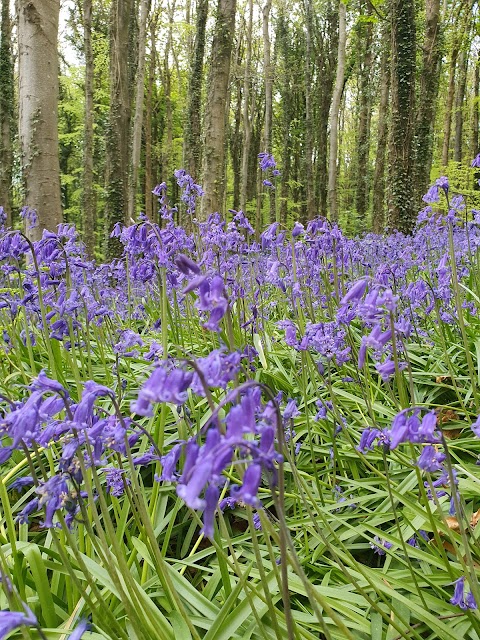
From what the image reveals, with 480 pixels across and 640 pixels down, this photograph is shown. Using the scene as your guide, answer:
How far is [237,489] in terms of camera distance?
97cm

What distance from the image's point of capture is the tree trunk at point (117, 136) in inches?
453

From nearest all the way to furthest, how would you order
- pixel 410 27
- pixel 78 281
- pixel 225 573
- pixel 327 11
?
1. pixel 225 573
2. pixel 78 281
3. pixel 410 27
4. pixel 327 11

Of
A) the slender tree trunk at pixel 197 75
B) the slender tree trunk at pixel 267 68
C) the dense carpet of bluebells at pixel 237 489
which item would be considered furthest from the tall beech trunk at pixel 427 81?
the dense carpet of bluebells at pixel 237 489

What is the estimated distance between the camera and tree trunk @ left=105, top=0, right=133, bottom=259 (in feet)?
37.7

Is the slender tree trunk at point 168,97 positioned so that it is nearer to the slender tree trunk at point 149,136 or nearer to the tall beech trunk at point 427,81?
the slender tree trunk at point 149,136

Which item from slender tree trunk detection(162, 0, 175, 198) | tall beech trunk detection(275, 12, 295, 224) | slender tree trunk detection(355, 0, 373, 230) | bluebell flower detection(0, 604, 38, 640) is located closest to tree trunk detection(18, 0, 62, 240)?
bluebell flower detection(0, 604, 38, 640)

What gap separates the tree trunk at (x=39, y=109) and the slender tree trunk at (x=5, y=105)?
1020 cm

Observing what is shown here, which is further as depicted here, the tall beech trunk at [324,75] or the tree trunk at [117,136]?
the tall beech trunk at [324,75]

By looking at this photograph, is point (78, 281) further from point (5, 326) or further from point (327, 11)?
point (327, 11)

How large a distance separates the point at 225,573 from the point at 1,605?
31.5 inches

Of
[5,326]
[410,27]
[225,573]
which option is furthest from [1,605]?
[410,27]

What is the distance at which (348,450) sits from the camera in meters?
2.92

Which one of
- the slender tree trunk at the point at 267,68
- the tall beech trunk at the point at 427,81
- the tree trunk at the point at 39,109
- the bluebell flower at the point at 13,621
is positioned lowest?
the bluebell flower at the point at 13,621

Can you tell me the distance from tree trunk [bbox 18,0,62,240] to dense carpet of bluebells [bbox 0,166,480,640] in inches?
65.6
